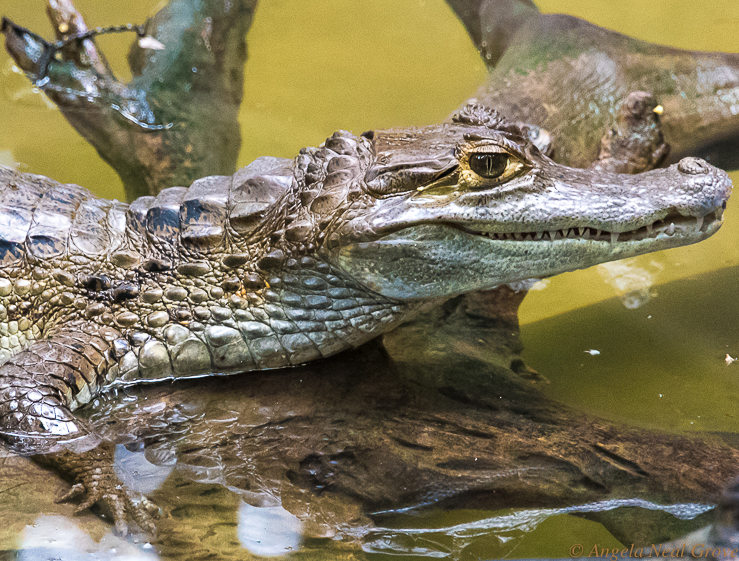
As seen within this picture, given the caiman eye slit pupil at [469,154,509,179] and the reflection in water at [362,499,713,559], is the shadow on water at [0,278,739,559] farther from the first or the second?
the caiman eye slit pupil at [469,154,509,179]

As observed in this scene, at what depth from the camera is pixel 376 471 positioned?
2.13m

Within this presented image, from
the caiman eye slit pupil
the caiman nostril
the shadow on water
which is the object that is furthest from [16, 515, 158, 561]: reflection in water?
the caiman nostril

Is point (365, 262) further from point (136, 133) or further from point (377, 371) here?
point (136, 133)

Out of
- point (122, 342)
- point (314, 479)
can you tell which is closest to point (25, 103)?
point (122, 342)

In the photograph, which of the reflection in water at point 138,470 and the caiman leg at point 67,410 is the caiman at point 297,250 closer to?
the caiman leg at point 67,410

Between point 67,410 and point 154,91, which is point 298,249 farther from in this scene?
point 154,91

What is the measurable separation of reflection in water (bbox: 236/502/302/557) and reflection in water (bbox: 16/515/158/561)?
0.29 meters

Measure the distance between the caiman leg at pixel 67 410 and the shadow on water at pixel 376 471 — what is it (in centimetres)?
7

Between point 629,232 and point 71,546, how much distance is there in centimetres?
240

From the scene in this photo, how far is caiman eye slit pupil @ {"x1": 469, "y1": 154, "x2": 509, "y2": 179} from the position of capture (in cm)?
235

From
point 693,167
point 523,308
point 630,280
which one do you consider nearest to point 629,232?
point 693,167

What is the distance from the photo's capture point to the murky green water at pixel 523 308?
190 centimetres

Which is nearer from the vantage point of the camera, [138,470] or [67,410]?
[138,470]

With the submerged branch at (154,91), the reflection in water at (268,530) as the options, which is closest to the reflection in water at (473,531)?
the reflection in water at (268,530)
